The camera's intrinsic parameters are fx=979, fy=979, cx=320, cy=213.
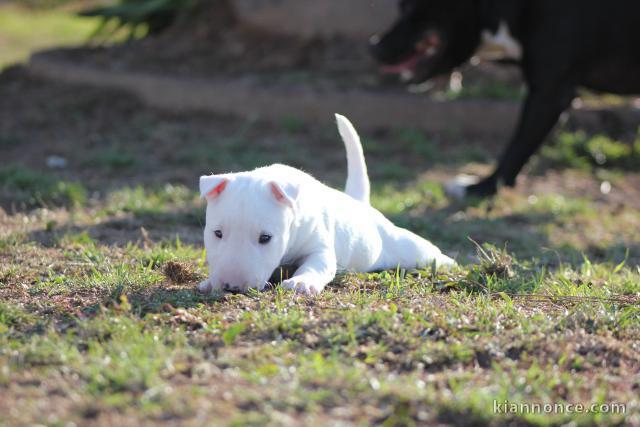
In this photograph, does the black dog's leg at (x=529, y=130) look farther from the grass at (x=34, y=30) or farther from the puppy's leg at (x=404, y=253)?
the grass at (x=34, y=30)

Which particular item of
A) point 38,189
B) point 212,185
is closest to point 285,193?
point 212,185

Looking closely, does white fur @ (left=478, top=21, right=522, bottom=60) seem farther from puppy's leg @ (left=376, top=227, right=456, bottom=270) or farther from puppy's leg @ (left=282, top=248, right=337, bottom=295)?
puppy's leg @ (left=282, top=248, right=337, bottom=295)

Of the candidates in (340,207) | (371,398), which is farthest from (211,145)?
(371,398)

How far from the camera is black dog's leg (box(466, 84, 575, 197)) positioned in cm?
691

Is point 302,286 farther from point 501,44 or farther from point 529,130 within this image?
point 501,44

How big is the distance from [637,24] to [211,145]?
137 inches

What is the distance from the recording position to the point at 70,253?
4.59 m

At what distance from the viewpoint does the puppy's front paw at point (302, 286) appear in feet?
12.2

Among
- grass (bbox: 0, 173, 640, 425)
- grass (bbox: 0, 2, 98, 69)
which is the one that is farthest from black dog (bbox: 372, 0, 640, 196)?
grass (bbox: 0, 2, 98, 69)

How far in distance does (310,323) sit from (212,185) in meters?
0.69

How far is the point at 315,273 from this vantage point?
3809mm

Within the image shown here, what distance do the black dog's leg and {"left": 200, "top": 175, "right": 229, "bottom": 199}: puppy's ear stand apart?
3585 mm

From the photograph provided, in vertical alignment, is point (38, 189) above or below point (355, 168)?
below

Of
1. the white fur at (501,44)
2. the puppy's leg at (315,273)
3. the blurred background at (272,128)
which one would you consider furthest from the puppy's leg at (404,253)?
the white fur at (501,44)
